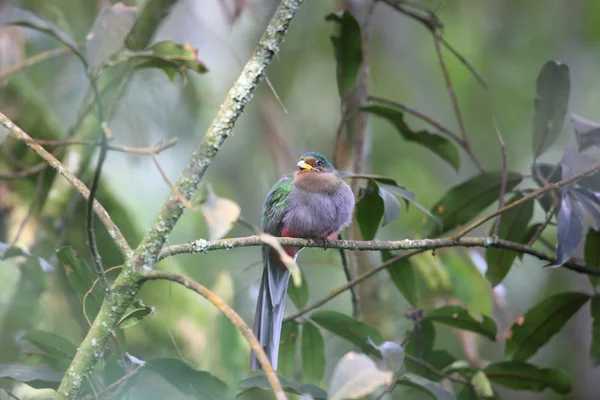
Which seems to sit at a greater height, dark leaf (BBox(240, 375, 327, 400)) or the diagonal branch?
the diagonal branch

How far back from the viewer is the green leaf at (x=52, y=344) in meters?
2.33

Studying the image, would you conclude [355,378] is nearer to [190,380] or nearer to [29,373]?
[190,380]

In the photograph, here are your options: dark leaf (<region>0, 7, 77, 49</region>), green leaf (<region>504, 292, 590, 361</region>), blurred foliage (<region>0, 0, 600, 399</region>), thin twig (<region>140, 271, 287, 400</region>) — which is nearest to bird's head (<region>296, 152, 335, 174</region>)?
blurred foliage (<region>0, 0, 600, 399</region>)

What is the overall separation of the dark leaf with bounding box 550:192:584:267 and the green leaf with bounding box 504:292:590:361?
502 mm

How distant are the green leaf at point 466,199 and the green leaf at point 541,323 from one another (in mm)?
493

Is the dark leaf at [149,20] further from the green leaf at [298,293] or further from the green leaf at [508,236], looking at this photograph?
the green leaf at [508,236]

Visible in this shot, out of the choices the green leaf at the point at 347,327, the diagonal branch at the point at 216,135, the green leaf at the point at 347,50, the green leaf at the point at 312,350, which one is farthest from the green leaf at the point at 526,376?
the diagonal branch at the point at 216,135

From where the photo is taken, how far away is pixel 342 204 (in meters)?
3.06

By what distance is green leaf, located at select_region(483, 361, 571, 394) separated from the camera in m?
2.80

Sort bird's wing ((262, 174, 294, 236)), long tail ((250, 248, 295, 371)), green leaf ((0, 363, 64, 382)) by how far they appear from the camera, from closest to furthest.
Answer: green leaf ((0, 363, 64, 382)) → long tail ((250, 248, 295, 371)) → bird's wing ((262, 174, 294, 236))

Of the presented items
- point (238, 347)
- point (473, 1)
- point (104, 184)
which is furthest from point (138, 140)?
point (473, 1)

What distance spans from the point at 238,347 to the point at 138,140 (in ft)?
8.35

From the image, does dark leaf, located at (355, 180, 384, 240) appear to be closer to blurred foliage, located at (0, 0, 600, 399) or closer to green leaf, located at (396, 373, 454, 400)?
blurred foliage, located at (0, 0, 600, 399)

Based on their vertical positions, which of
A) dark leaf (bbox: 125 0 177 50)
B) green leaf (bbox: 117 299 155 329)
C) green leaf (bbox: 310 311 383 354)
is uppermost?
dark leaf (bbox: 125 0 177 50)
